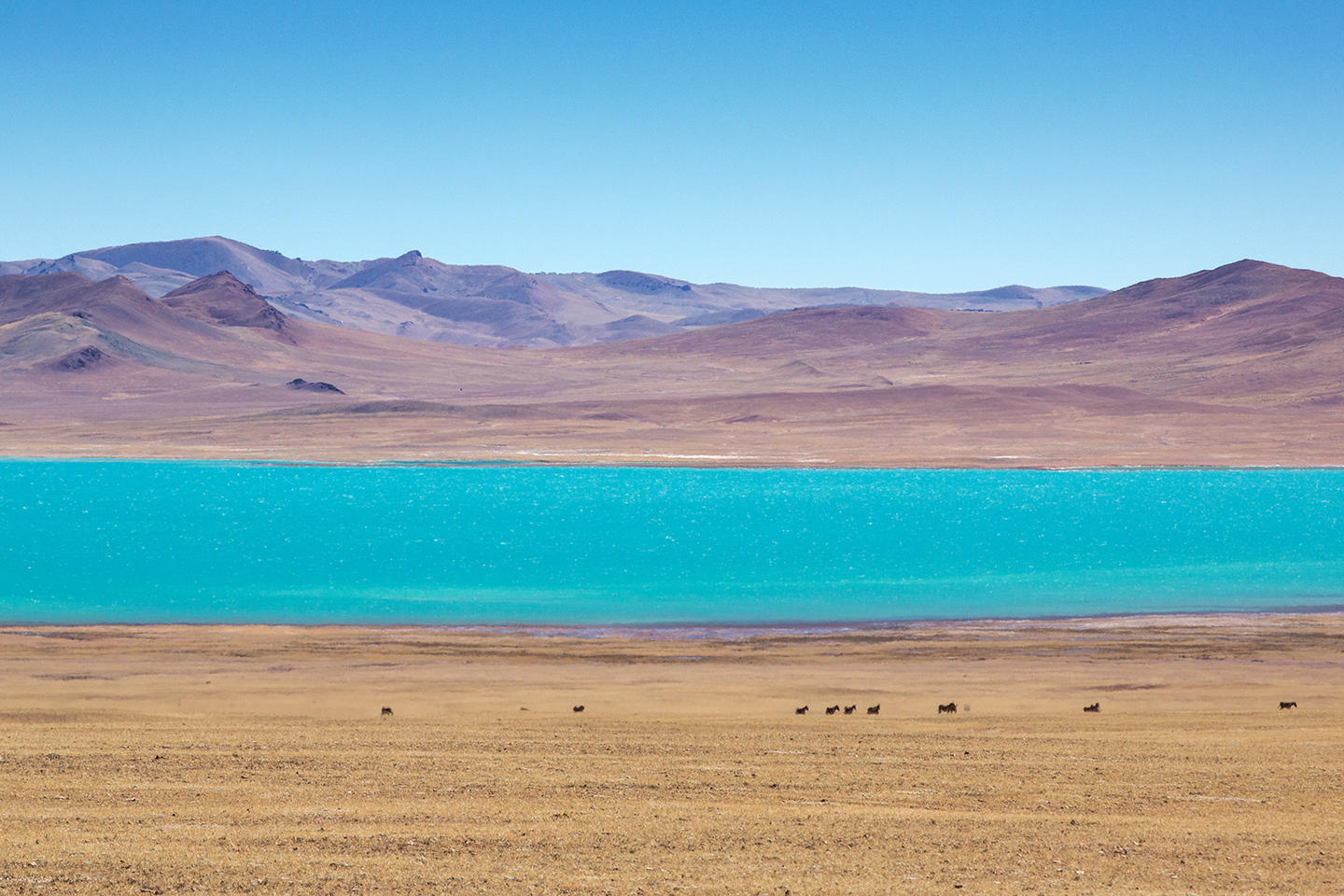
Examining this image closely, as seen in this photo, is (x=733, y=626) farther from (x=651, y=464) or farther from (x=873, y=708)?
(x=651, y=464)

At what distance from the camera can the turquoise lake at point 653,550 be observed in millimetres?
34250

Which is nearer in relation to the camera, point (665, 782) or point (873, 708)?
point (665, 782)

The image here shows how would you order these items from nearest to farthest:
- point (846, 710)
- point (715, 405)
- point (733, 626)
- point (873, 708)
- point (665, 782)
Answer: point (665, 782) → point (846, 710) → point (873, 708) → point (733, 626) → point (715, 405)

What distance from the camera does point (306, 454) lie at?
116 meters

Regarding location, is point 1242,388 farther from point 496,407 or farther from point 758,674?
point 758,674

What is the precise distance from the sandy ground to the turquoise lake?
36.2 ft

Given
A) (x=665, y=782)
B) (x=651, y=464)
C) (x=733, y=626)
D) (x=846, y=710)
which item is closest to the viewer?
(x=665, y=782)

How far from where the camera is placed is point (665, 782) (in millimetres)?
12336

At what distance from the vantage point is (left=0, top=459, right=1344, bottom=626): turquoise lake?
112 ft

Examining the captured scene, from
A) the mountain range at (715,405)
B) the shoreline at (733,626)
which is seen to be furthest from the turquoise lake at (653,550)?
the mountain range at (715,405)

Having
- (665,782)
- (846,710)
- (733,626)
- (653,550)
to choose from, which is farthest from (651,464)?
(665,782)

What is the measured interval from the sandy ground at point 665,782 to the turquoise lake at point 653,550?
11.0 m

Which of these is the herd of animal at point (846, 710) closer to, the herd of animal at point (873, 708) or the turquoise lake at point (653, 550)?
the herd of animal at point (873, 708)

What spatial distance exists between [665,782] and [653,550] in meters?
36.3
